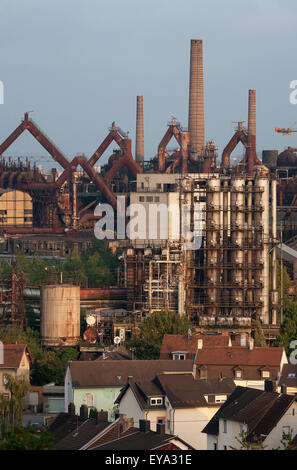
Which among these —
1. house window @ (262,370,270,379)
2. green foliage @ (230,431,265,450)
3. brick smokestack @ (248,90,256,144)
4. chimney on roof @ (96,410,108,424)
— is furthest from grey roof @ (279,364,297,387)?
brick smokestack @ (248,90,256,144)

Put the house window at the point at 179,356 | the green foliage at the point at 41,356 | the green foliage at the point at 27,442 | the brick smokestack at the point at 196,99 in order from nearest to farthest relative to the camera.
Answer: the green foliage at the point at 27,442
the house window at the point at 179,356
the green foliage at the point at 41,356
the brick smokestack at the point at 196,99

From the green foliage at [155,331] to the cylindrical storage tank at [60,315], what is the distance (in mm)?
4890

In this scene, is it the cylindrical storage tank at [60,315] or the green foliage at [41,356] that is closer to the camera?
the green foliage at [41,356]

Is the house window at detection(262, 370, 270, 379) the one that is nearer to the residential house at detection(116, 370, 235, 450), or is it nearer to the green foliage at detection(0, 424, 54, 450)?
the residential house at detection(116, 370, 235, 450)

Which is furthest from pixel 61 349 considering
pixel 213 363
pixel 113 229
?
pixel 113 229

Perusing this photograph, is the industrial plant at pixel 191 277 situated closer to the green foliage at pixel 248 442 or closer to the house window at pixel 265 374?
the house window at pixel 265 374

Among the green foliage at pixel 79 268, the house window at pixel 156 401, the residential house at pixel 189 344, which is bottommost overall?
the house window at pixel 156 401

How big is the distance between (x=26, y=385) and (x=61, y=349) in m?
12.3

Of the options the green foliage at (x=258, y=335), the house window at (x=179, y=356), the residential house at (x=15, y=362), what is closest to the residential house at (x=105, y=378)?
the house window at (x=179, y=356)

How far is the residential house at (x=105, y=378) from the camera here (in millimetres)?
54312

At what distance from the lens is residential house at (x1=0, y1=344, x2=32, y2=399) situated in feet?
208

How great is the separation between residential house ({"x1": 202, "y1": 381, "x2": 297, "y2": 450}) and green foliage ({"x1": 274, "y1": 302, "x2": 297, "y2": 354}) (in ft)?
69.8

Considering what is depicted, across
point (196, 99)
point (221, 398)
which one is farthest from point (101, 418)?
point (196, 99)

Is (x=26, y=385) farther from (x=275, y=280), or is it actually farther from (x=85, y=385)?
(x=275, y=280)
